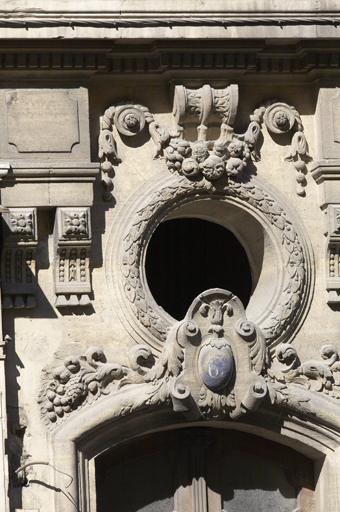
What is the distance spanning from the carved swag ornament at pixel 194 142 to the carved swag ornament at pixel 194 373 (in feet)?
4.28

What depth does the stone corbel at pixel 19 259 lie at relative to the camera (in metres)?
12.5

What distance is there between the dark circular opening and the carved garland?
1971mm

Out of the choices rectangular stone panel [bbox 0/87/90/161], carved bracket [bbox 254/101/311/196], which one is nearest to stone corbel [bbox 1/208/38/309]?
rectangular stone panel [bbox 0/87/90/161]

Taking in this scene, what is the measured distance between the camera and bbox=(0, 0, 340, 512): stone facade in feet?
41.1

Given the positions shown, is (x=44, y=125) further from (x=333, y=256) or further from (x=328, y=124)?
(x=333, y=256)

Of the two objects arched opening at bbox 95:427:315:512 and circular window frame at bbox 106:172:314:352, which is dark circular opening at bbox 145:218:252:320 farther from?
arched opening at bbox 95:427:315:512

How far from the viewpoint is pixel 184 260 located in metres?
15.4

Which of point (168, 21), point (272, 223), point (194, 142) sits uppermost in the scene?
point (168, 21)

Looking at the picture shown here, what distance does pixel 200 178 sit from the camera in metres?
13.1

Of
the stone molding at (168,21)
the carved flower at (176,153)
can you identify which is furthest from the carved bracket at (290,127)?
the stone molding at (168,21)

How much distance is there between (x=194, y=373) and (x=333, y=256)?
6.44ft

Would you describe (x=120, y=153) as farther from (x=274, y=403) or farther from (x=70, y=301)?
(x=274, y=403)

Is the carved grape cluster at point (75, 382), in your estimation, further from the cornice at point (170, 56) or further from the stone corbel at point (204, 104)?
the cornice at point (170, 56)

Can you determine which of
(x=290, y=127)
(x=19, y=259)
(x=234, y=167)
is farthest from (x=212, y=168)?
(x=19, y=259)
